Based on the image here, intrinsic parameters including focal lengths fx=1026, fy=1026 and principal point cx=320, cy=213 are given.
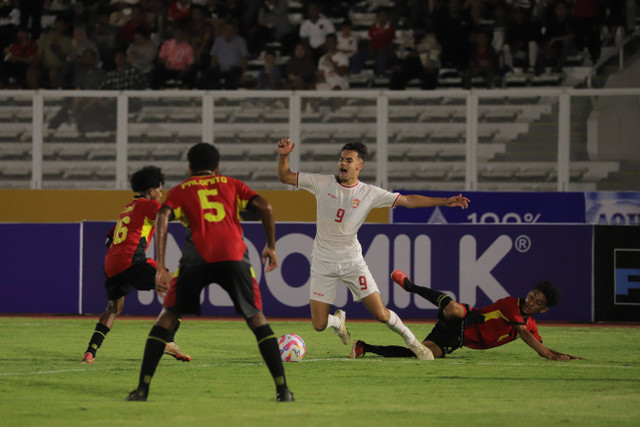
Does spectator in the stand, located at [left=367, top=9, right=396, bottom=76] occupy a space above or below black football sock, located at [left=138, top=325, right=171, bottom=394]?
above

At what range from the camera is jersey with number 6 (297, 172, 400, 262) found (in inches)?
394

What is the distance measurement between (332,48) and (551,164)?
5.05 m

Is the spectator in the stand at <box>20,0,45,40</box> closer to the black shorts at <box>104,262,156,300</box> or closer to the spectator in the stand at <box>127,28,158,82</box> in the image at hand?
the spectator in the stand at <box>127,28,158,82</box>

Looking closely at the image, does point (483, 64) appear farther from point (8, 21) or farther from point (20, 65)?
point (8, 21)

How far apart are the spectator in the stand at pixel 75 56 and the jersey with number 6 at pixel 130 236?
994 centimetres

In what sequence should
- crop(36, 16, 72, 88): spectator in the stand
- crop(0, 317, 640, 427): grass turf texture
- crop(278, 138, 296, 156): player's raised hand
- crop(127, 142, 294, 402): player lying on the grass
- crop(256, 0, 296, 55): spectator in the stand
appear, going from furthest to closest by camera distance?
crop(256, 0, 296, 55): spectator in the stand, crop(36, 16, 72, 88): spectator in the stand, crop(278, 138, 296, 156): player's raised hand, crop(127, 142, 294, 402): player lying on the grass, crop(0, 317, 640, 427): grass turf texture

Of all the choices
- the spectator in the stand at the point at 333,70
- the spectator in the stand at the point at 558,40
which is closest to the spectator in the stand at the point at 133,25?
the spectator in the stand at the point at 333,70

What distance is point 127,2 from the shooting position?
73.0 ft

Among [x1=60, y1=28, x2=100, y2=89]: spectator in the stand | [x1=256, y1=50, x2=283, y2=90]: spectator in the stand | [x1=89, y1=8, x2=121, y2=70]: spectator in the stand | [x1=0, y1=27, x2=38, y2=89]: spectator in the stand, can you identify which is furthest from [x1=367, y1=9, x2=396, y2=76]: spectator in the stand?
[x1=0, y1=27, x2=38, y2=89]: spectator in the stand

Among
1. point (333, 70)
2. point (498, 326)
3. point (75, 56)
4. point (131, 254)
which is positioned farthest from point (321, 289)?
point (75, 56)

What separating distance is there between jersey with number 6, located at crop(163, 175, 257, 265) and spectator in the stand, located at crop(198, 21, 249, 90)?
478 inches

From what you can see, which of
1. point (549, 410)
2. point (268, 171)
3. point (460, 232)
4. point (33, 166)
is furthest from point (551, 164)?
point (549, 410)

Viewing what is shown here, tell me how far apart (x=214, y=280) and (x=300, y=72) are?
12.6 m

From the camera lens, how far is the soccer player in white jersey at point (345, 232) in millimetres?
9969
